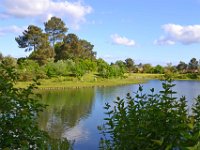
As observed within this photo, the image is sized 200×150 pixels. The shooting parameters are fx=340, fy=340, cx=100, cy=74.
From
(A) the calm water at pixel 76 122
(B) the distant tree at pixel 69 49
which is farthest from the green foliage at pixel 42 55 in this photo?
(A) the calm water at pixel 76 122

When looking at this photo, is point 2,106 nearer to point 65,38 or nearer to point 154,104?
point 154,104

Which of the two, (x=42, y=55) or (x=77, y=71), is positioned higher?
(x=42, y=55)

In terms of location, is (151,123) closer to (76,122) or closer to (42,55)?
(76,122)

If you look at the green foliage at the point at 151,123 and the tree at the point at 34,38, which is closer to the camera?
the green foliage at the point at 151,123

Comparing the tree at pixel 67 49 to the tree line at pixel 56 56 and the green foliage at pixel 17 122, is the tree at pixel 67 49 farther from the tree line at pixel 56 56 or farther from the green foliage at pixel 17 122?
the green foliage at pixel 17 122

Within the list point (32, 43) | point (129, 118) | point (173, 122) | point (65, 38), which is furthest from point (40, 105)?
point (65, 38)

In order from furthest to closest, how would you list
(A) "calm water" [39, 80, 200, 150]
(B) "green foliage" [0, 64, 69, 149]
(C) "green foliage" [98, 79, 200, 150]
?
1. (A) "calm water" [39, 80, 200, 150]
2. (B) "green foliage" [0, 64, 69, 149]
3. (C) "green foliage" [98, 79, 200, 150]

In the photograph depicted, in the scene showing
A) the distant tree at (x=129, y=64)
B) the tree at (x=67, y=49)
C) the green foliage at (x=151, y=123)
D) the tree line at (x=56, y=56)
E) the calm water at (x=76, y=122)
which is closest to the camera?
the green foliage at (x=151, y=123)

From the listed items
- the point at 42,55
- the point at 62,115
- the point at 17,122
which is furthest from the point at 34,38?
the point at 17,122

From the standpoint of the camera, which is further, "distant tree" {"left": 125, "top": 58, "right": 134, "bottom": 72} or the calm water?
"distant tree" {"left": 125, "top": 58, "right": 134, "bottom": 72}

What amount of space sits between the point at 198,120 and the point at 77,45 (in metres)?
88.3

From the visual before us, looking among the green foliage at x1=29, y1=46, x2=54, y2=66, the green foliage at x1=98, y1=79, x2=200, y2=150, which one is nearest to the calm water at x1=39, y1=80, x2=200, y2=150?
the green foliage at x1=98, y1=79, x2=200, y2=150

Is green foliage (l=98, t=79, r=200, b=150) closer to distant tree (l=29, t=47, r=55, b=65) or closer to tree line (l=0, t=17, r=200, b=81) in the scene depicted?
tree line (l=0, t=17, r=200, b=81)

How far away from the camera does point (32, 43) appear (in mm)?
81125
